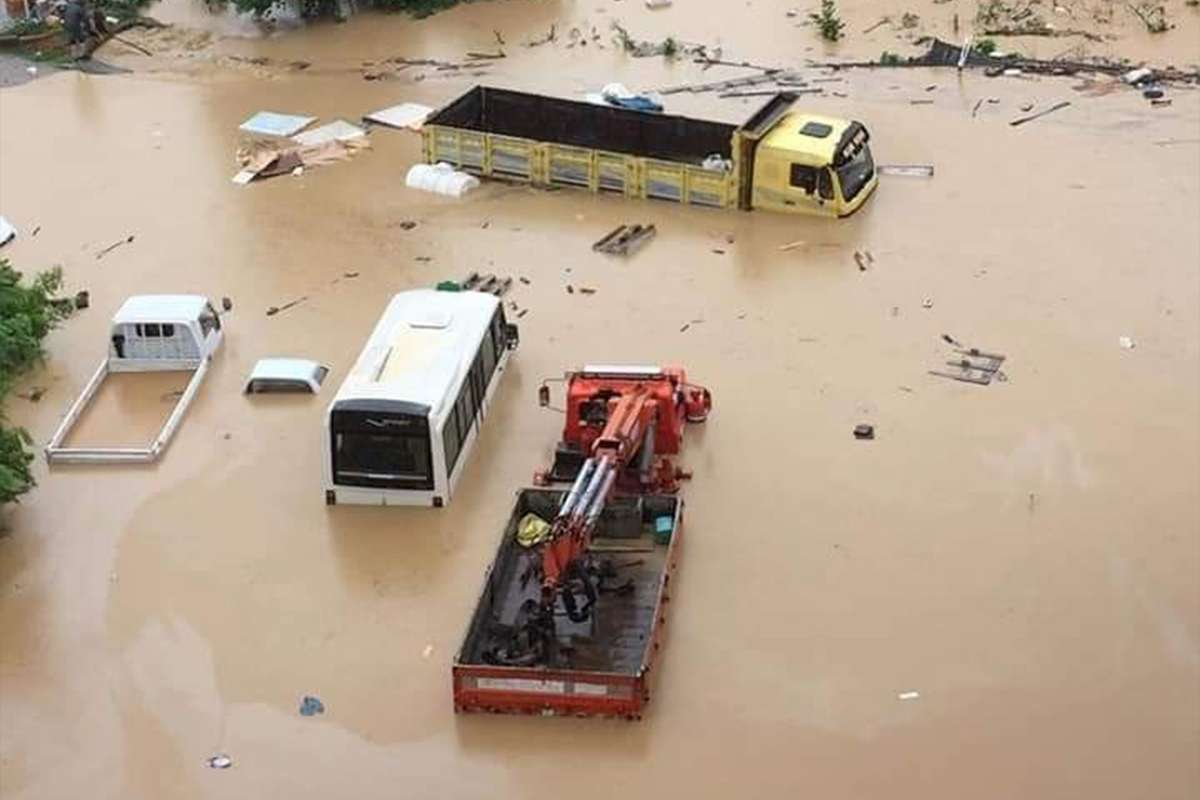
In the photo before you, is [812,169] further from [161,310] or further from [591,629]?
Answer: [591,629]

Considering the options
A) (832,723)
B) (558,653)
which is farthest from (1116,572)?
(558,653)

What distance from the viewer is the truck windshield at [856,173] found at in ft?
Result: 64.0

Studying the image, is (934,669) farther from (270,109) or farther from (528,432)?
(270,109)

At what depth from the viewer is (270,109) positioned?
23.9 m

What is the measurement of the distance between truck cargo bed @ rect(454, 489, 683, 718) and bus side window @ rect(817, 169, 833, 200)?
23.1 ft

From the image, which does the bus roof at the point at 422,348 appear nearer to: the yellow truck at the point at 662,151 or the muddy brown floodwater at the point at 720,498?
the muddy brown floodwater at the point at 720,498

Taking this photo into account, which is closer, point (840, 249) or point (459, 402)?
point (459, 402)

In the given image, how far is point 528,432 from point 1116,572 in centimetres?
568

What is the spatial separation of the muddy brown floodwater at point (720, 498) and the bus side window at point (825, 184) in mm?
376

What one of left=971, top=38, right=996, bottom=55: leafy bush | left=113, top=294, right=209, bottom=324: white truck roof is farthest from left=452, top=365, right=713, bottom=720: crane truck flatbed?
left=971, top=38, right=996, bottom=55: leafy bush

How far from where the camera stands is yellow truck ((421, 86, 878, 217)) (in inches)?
768

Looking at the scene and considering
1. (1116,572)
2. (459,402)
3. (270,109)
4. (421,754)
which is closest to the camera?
(421,754)

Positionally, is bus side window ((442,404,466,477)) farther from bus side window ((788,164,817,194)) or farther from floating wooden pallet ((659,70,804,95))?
floating wooden pallet ((659,70,804,95))

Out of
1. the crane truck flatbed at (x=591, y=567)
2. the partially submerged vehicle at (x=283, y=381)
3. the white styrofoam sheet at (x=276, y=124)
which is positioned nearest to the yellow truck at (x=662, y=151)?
the white styrofoam sheet at (x=276, y=124)
